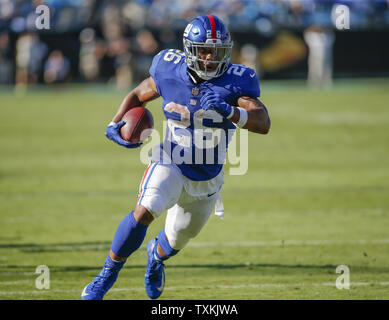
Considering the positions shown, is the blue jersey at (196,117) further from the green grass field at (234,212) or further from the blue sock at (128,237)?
the green grass field at (234,212)

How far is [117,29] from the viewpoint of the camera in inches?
914

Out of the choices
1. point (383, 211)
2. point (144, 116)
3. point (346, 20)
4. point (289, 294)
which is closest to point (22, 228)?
point (144, 116)

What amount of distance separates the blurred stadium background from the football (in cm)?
123

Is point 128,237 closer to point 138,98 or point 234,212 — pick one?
point 138,98

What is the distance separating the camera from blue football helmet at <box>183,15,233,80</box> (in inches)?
201

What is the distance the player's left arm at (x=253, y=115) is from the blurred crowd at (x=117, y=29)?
57.5 feet

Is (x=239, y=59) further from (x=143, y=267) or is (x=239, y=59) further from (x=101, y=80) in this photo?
(x=143, y=267)

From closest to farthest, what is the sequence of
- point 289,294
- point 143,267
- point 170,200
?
point 170,200 → point 289,294 → point 143,267

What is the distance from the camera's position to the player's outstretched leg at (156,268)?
17.5 ft

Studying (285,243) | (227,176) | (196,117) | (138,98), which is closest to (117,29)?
(227,176)

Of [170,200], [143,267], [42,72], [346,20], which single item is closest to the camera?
[170,200]

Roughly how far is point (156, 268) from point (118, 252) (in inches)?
25.3

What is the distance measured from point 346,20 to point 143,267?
55.3 ft

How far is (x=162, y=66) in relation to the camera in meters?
5.42
